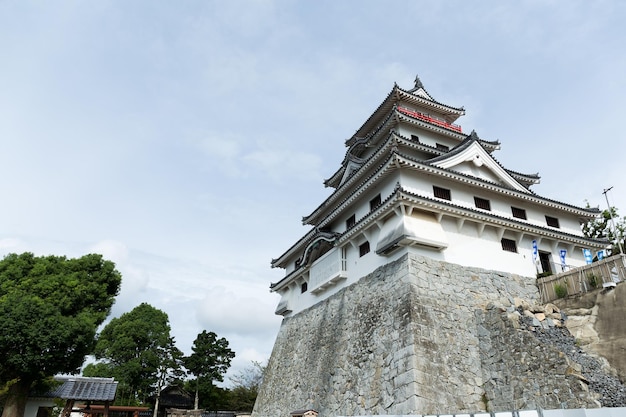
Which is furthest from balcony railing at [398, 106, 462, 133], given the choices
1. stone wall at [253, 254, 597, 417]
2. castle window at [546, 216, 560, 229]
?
stone wall at [253, 254, 597, 417]

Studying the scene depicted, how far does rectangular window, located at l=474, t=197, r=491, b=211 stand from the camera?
17181 mm

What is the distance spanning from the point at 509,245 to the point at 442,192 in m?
3.55

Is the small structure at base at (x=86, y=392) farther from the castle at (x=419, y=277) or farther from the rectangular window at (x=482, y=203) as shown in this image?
the rectangular window at (x=482, y=203)

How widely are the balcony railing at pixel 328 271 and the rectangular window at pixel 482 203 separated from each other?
246 inches

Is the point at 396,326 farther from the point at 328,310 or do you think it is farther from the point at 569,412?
the point at 569,412

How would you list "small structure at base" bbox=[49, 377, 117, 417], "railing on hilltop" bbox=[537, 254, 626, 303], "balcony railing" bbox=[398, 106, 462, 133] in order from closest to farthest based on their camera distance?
"railing on hilltop" bbox=[537, 254, 626, 303] → "small structure at base" bbox=[49, 377, 117, 417] → "balcony railing" bbox=[398, 106, 462, 133]

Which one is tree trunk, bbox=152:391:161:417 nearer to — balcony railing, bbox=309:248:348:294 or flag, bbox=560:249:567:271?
balcony railing, bbox=309:248:348:294

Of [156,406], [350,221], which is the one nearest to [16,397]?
[156,406]

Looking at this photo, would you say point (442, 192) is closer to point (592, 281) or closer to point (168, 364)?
point (592, 281)

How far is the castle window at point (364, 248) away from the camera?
1722 cm

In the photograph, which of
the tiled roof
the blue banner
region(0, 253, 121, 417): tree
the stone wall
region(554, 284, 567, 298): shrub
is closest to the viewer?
the stone wall

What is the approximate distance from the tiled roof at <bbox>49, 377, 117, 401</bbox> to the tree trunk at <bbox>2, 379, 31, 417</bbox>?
145 cm

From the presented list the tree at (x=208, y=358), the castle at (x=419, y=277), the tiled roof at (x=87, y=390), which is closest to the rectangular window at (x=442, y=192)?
the castle at (x=419, y=277)

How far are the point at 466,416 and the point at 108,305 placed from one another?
72.9 feet
